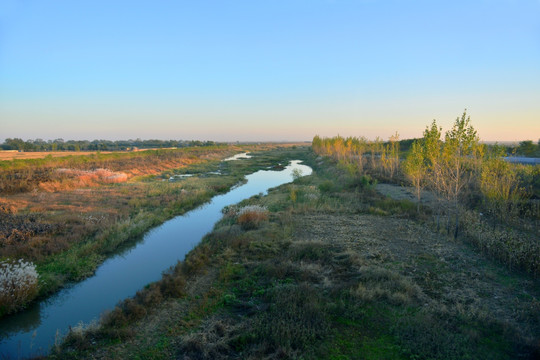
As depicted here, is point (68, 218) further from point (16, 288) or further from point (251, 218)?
point (251, 218)

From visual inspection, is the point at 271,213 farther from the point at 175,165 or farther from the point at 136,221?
the point at 175,165

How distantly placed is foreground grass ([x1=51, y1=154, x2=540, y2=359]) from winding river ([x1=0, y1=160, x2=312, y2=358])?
148 cm

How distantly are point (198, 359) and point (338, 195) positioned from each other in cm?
1853

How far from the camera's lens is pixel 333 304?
286 inches

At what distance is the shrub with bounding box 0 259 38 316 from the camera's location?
7.97 m

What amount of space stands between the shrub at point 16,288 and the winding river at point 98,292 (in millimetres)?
298

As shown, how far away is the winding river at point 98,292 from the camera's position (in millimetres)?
7137

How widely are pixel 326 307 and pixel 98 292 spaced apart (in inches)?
304

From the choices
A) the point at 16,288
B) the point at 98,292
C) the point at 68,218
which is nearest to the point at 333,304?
the point at 98,292

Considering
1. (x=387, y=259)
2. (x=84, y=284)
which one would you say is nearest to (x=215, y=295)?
(x=84, y=284)

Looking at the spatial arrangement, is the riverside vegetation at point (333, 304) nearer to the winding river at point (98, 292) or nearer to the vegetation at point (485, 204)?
the vegetation at point (485, 204)

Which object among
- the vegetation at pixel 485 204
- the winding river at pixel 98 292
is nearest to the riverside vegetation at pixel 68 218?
the winding river at pixel 98 292

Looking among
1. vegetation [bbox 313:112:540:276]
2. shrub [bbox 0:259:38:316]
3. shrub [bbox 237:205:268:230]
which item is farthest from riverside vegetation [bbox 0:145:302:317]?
vegetation [bbox 313:112:540:276]

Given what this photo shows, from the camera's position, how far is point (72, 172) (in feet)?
97.5
